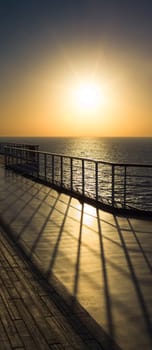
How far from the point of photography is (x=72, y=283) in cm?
554

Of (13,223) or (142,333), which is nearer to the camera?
(142,333)

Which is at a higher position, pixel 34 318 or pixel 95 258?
pixel 34 318

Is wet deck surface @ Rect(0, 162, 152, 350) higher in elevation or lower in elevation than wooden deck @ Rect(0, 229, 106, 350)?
lower

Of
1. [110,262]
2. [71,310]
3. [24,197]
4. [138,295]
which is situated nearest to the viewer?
[71,310]

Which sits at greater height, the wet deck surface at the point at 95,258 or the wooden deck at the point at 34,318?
the wooden deck at the point at 34,318

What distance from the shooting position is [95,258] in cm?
663

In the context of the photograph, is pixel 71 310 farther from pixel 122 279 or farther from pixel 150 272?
pixel 150 272

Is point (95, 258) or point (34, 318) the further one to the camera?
point (95, 258)

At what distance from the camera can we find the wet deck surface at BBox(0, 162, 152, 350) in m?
4.55

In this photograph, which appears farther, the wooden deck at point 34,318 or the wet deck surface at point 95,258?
the wet deck surface at point 95,258

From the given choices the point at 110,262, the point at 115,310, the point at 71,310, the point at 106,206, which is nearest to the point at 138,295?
the point at 115,310

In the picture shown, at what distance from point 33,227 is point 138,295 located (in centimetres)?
393

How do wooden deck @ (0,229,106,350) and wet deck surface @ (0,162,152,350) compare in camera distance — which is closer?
wooden deck @ (0,229,106,350)

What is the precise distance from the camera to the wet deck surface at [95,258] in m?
4.55
